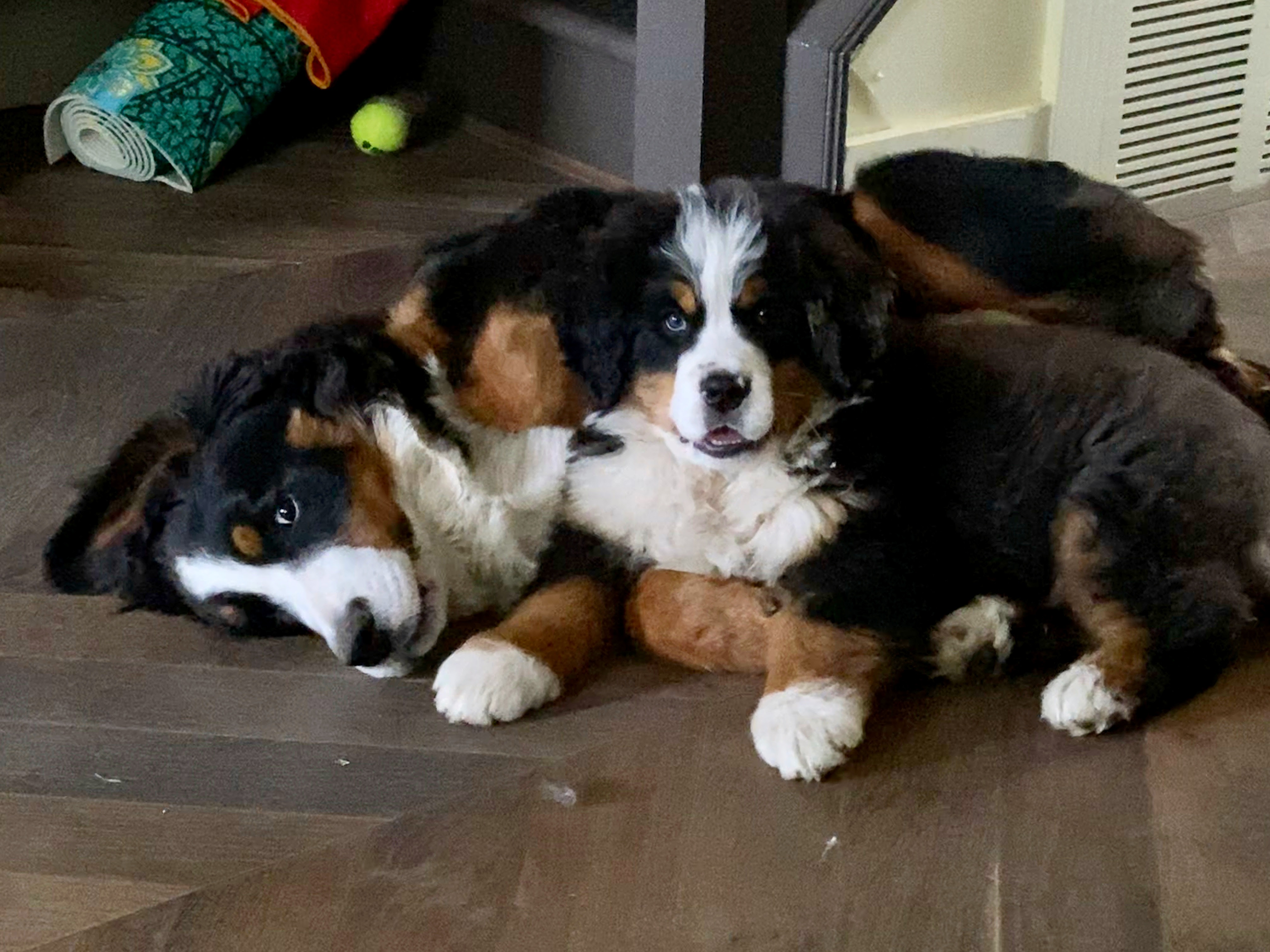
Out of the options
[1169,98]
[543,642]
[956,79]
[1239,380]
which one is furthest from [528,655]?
[1169,98]

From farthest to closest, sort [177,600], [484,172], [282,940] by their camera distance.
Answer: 1. [484,172]
2. [177,600]
3. [282,940]

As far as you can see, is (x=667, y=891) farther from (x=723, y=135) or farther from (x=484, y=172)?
(x=484, y=172)

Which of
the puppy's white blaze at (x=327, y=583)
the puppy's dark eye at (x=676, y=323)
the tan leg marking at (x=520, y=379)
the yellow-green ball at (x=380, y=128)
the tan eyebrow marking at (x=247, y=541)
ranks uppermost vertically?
the puppy's dark eye at (x=676, y=323)

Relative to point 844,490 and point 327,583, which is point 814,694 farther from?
point 327,583

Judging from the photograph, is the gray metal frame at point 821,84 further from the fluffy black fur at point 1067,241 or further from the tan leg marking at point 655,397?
the tan leg marking at point 655,397

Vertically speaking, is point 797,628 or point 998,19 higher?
point 998,19

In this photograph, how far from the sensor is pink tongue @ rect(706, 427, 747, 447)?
1.68 m

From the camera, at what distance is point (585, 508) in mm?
1883

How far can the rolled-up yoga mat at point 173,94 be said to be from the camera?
336cm

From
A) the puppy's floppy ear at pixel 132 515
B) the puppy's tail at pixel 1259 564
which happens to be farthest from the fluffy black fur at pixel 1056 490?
the puppy's floppy ear at pixel 132 515

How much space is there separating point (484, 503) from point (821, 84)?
4.04 feet

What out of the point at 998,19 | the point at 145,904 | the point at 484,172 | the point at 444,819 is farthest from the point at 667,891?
the point at 484,172

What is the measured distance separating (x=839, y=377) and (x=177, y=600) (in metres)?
0.88

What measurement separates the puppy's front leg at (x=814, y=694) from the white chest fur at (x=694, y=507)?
0.36ft
